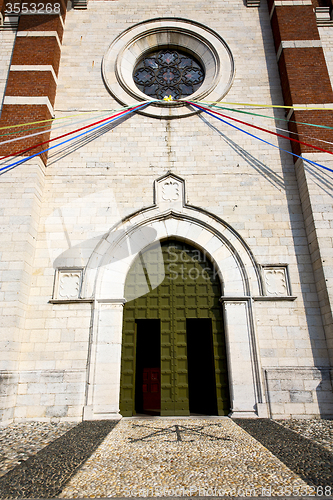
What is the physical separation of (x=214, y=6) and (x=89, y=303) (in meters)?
9.04

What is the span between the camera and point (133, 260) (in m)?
6.57

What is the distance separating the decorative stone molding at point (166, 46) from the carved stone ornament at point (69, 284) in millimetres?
4413

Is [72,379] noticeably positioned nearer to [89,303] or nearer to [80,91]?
[89,303]

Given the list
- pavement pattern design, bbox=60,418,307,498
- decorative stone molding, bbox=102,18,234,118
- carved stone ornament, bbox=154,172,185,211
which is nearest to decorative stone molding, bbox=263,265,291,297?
carved stone ornament, bbox=154,172,185,211

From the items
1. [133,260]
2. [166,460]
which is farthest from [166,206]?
[166,460]

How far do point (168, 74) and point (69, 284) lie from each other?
254 inches

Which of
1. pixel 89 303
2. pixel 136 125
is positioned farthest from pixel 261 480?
pixel 136 125

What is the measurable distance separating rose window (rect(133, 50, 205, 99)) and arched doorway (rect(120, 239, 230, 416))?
4.44m

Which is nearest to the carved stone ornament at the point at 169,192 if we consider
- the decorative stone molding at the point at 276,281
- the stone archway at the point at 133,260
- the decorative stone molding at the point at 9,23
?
the stone archway at the point at 133,260

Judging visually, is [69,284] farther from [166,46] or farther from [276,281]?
[166,46]

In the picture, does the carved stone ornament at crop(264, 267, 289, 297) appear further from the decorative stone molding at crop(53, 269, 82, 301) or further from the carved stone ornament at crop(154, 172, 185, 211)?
the decorative stone molding at crop(53, 269, 82, 301)

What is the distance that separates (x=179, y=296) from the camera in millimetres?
6457

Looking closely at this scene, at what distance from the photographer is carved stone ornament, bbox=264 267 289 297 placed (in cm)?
627

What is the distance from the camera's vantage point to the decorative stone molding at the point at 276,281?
627cm
